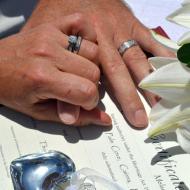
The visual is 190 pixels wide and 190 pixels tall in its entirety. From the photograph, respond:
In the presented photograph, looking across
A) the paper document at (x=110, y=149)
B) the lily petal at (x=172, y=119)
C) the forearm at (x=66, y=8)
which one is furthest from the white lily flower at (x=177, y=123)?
the forearm at (x=66, y=8)

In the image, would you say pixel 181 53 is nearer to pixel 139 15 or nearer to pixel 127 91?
pixel 127 91

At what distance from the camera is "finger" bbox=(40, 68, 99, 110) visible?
2.07 feet

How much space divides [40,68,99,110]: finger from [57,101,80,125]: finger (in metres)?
0.01

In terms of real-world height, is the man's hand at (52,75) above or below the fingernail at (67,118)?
above

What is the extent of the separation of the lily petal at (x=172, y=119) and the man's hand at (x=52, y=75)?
164mm

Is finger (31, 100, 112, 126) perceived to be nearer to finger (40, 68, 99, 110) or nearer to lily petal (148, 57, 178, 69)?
finger (40, 68, 99, 110)

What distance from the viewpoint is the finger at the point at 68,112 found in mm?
640

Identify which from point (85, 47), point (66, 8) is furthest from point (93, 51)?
point (66, 8)

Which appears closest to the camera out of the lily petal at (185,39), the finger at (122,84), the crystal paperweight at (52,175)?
the lily petal at (185,39)

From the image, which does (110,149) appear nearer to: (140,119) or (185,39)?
(140,119)

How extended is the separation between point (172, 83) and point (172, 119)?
4cm

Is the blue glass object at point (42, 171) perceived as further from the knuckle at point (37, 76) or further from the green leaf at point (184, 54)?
the green leaf at point (184, 54)

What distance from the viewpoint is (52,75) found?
2.10 feet

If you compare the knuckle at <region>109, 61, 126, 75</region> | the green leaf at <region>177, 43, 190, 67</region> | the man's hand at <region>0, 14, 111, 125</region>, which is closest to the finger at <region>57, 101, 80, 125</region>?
the man's hand at <region>0, 14, 111, 125</region>
